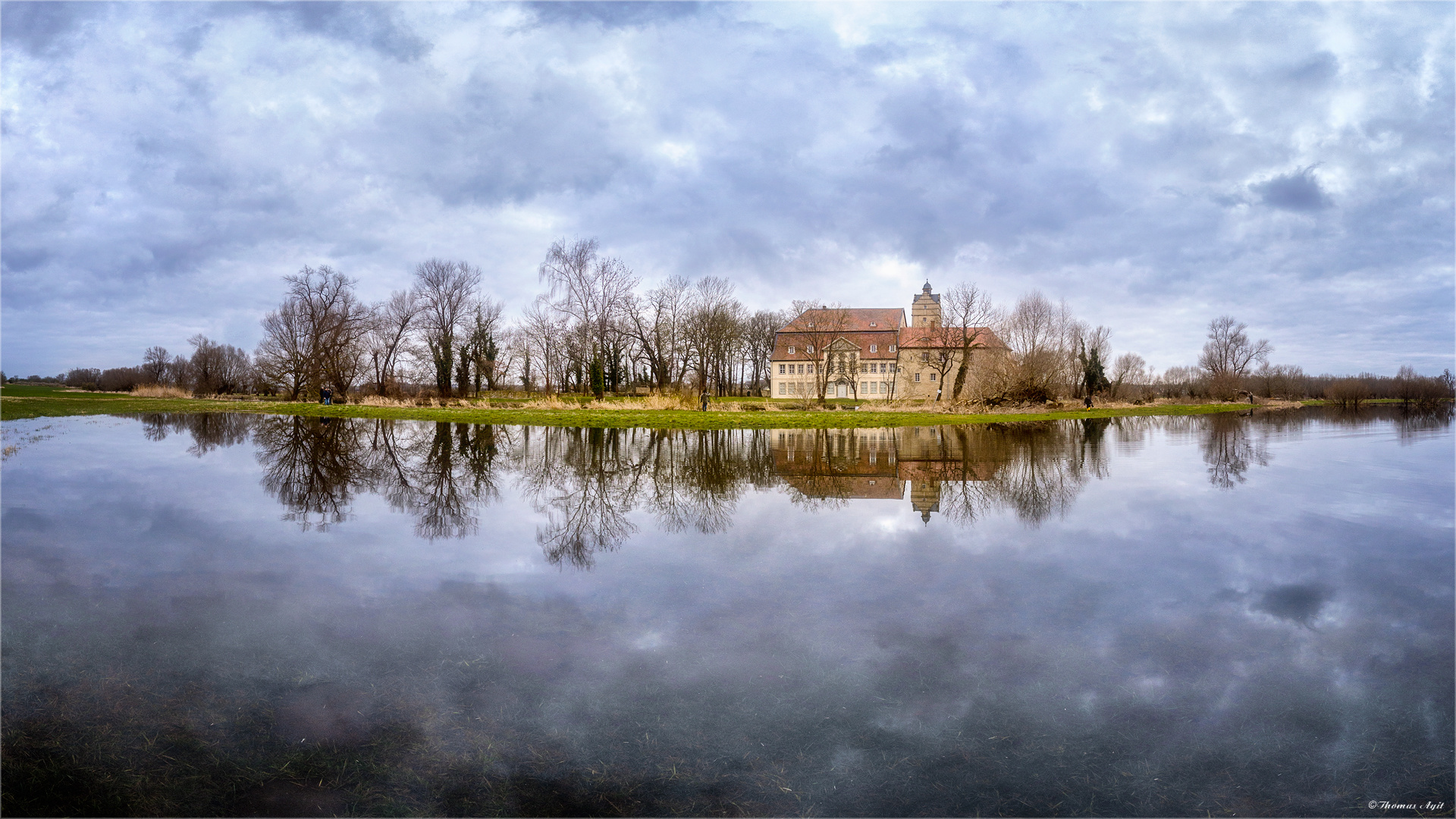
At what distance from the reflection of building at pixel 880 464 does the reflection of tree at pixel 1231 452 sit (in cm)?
405

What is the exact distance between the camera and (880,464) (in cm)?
1523

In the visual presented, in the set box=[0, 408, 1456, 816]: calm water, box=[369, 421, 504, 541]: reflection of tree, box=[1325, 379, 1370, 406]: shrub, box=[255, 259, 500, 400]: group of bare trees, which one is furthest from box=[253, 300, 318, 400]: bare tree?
box=[1325, 379, 1370, 406]: shrub

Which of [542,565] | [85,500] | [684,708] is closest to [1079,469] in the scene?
[542,565]

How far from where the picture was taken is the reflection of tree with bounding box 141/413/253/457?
1828 centimetres

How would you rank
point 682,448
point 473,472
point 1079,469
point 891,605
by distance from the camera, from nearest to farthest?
point 891,605 → point 473,472 → point 1079,469 → point 682,448

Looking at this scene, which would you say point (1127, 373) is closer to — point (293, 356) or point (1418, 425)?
point (1418, 425)

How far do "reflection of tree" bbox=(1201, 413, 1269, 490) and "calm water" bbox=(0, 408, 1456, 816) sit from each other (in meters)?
2.85

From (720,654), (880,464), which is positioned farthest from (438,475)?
(720,654)

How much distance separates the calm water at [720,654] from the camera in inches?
127

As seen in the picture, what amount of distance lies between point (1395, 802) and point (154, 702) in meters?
6.25

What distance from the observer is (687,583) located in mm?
6164

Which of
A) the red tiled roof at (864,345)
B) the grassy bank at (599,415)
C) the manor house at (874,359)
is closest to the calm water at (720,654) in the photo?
the grassy bank at (599,415)

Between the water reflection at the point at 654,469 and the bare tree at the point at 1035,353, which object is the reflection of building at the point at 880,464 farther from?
the bare tree at the point at 1035,353

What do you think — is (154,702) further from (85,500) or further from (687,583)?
(85,500)
